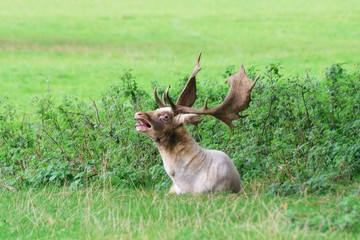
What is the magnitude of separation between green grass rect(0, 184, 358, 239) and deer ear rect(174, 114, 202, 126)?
805 mm

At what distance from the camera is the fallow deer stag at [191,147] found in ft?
33.9

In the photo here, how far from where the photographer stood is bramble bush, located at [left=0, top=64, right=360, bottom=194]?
1127 centimetres

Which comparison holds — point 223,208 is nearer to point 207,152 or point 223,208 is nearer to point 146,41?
point 207,152

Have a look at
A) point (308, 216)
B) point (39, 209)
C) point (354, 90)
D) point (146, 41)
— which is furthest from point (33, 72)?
point (308, 216)

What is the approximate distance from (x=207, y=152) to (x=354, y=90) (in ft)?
9.73

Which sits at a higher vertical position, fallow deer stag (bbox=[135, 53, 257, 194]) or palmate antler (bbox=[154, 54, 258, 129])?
palmate antler (bbox=[154, 54, 258, 129])

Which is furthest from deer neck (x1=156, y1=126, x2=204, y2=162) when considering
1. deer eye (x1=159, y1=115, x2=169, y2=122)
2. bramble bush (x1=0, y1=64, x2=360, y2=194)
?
bramble bush (x1=0, y1=64, x2=360, y2=194)

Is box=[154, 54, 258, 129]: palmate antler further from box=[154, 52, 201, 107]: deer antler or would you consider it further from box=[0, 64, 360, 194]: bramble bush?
box=[0, 64, 360, 194]: bramble bush

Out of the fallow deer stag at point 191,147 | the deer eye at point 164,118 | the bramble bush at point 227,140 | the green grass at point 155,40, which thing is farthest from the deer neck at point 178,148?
A: the green grass at point 155,40

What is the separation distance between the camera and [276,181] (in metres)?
11.1

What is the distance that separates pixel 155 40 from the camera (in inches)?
1455

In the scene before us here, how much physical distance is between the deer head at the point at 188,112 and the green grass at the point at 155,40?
38.9 ft

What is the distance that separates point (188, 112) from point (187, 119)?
0.46 feet

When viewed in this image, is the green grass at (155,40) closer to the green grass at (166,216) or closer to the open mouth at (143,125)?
the open mouth at (143,125)
